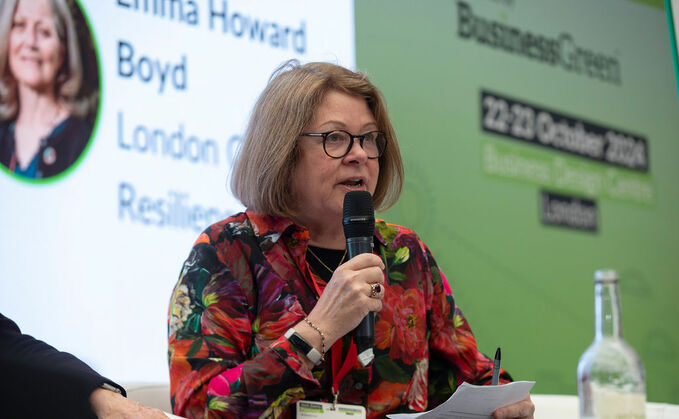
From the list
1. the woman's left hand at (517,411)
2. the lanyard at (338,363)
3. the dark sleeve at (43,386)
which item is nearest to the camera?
the dark sleeve at (43,386)

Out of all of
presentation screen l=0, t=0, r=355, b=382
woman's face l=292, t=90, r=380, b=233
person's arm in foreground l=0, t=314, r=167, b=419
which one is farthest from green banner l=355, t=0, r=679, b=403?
person's arm in foreground l=0, t=314, r=167, b=419

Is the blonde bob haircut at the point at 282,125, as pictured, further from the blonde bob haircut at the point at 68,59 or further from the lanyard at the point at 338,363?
the blonde bob haircut at the point at 68,59

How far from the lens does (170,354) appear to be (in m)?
1.77

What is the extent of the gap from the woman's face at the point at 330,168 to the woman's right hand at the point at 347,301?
335mm

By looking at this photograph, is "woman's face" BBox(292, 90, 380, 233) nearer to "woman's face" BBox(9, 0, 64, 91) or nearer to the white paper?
the white paper

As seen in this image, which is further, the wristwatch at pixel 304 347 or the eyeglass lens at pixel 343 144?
the eyeglass lens at pixel 343 144

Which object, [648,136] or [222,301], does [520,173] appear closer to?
[648,136]

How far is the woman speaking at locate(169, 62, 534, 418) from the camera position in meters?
1.67

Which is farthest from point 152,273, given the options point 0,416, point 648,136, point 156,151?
point 648,136

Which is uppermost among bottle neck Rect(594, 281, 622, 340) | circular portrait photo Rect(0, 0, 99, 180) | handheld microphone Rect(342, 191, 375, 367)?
circular portrait photo Rect(0, 0, 99, 180)

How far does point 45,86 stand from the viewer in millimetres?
2506

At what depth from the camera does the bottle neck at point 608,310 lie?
1260 millimetres

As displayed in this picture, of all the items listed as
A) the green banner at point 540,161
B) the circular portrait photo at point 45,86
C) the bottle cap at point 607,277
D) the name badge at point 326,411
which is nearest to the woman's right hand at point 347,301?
the name badge at point 326,411

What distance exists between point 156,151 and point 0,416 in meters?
1.48
